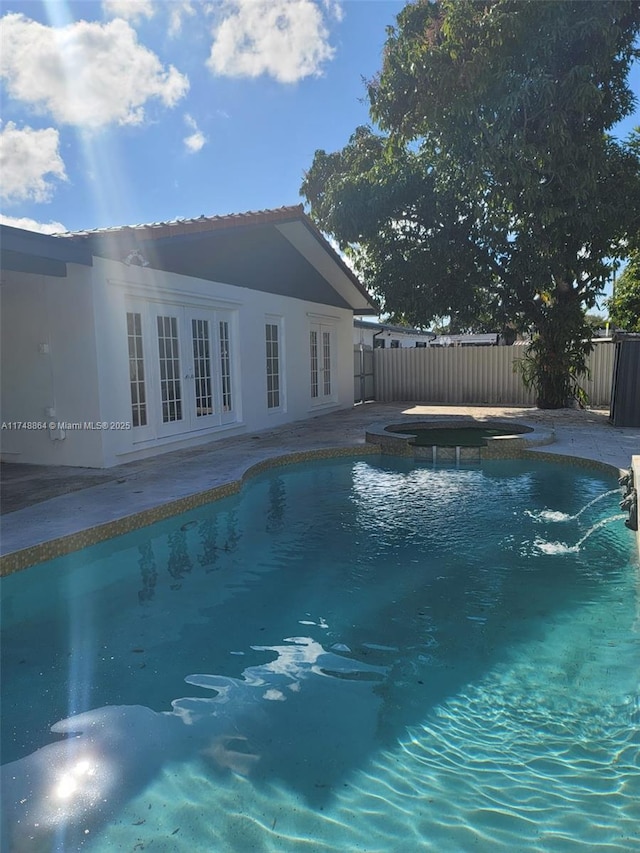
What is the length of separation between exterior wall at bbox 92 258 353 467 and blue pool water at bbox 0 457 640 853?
9.90ft

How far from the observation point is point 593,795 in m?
2.50

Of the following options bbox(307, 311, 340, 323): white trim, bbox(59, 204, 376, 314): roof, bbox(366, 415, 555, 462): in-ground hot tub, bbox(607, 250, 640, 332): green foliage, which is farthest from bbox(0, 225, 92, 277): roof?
bbox(607, 250, 640, 332): green foliage

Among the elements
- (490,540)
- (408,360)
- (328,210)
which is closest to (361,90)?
(328,210)

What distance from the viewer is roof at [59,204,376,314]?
7.80m

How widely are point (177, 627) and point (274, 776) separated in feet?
5.72

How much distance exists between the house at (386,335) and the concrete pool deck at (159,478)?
11531 millimetres

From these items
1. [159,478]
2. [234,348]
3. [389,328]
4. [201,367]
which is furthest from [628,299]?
[159,478]

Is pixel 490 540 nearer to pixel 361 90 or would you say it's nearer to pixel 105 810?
pixel 105 810

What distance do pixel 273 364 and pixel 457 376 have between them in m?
7.83

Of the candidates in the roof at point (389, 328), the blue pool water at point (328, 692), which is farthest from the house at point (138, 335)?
the roof at point (389, 328)

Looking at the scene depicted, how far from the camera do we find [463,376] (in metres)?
18.3

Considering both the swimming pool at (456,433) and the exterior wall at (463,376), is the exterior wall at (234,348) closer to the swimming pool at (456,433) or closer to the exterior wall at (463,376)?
the exterior wall at (463,376)

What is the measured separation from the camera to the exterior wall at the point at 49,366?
792 cm

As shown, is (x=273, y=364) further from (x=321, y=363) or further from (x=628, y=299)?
(x=628, y=299)
